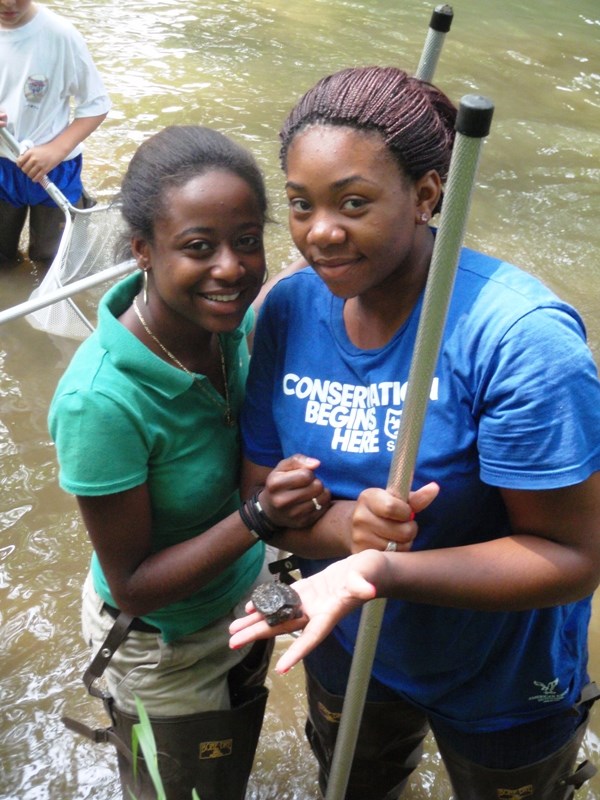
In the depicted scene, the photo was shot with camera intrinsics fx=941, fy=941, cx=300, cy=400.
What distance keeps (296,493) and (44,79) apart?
338 centimetres

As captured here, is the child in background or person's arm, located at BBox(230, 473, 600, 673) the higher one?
person's arm, located at BBox(230, 473, 600, 673)

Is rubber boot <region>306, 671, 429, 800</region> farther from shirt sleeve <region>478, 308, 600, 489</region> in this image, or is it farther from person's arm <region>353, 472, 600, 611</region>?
shirt sleeve <region>478, 308, 600, 489</region>

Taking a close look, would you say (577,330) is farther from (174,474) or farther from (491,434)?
(174,474)

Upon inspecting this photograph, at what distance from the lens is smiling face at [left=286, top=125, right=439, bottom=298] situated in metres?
1.45

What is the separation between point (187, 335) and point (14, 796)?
1.58 meters

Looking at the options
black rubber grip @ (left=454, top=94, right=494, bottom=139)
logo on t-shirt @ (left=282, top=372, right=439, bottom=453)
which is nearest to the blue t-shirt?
→ logo on t-shirt @ (left=282, top=372, right=439, bottom=453)

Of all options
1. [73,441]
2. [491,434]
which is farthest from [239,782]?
[491,434]

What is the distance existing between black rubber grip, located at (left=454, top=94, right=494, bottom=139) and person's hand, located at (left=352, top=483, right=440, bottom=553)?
556mm

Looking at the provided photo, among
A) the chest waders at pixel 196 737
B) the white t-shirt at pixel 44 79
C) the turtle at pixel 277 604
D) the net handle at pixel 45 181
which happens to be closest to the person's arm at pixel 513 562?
the turtle at pixel 277 604

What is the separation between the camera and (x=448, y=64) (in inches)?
339

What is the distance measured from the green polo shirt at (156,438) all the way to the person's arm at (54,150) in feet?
8.54

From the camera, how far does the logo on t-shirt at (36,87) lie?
14.2 ft

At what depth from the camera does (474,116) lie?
3.64 ft

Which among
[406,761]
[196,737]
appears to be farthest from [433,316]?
[406,761]
